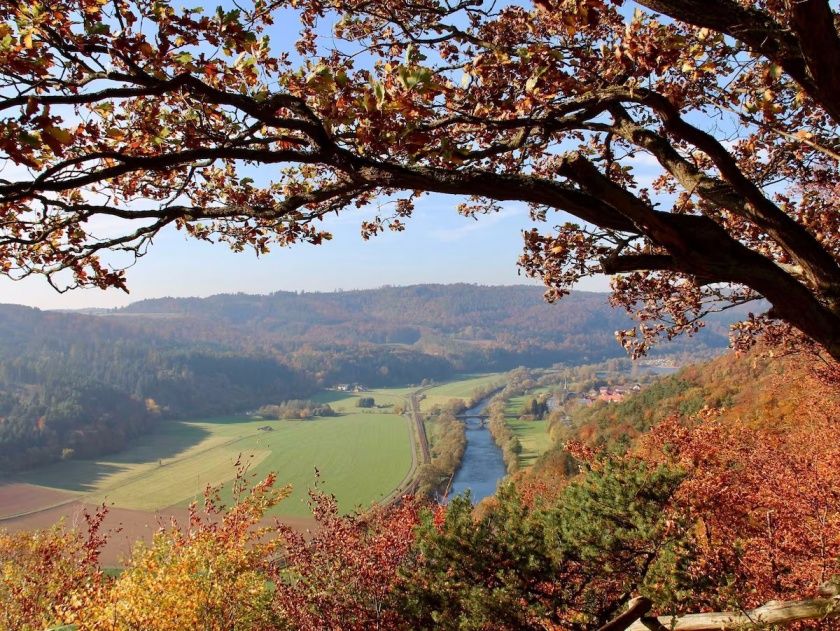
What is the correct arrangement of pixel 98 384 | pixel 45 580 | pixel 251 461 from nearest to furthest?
pixel 45 580 → pixel 251 461 → pixel 98 384

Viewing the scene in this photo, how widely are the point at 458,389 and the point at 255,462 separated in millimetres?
62472

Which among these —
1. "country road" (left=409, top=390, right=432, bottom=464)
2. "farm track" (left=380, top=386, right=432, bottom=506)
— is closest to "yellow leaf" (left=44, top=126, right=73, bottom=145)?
"farm track" (left=380, top=386, right=432, bottom=506)

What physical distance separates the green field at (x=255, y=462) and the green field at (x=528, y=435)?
12.8 m

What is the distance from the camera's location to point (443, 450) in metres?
60.7

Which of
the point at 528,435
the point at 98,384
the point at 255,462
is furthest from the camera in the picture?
the point at 98,384

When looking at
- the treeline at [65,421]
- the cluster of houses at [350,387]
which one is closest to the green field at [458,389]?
the cluster of houses at [350,387]

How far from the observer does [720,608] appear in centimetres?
627

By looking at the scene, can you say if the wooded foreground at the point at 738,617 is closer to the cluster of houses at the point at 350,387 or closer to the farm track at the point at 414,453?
the farm track at the point at 414,453

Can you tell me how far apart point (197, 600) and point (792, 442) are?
15876mm

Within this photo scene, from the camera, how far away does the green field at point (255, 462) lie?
165 ft

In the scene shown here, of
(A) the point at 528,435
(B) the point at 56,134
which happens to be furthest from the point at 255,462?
(B) the point at 56,134

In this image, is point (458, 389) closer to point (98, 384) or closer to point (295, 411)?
point (295, 411)

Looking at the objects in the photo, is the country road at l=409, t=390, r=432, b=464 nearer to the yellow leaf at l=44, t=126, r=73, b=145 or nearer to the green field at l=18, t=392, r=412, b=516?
the green field at l=18, t=392, r=412, b=516

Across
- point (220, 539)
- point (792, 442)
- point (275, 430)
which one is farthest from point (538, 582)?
point (275, 430)
